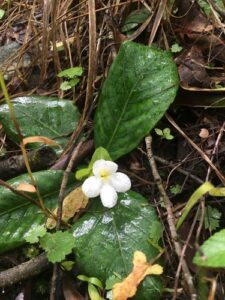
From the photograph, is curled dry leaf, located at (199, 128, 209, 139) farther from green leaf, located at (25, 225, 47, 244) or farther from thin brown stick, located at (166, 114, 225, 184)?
green leaf, located at (25, 225, 47, 244)

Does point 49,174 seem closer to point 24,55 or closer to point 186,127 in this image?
point 186,127

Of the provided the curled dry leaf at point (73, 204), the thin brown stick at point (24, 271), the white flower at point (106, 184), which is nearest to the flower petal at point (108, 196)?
the white flower at point (106, 184)

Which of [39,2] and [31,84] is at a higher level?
[39,2]

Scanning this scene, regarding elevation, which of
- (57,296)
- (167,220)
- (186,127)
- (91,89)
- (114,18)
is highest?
(114,18)

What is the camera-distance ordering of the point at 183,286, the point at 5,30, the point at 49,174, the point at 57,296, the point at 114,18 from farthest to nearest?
the point at 5,30
the point at 114,18
the point at 49,174
the point at 57,296
the point at 183,286

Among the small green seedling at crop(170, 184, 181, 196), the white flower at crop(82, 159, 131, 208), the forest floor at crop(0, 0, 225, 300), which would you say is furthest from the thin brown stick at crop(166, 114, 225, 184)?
the white flower at crop(82, 159, 131, 208)

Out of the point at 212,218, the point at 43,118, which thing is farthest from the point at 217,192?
the point at 43,118

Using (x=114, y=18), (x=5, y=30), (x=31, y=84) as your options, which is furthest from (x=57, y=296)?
(x=5, y=30)
